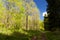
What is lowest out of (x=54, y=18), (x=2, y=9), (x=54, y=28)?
(x=54, y=28)

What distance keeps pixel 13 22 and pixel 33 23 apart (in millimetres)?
20637

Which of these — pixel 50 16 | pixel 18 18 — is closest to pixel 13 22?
pixel 18 18

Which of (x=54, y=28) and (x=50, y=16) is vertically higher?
(x=50, y=16)

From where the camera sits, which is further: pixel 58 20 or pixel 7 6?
pixel 7 6

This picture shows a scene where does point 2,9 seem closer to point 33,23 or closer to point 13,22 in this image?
point 13,22

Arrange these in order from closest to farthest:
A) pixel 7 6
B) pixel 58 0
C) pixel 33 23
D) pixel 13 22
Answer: pixel 58 0, pixel 7 6, pixel 13 22, pixel 33 23

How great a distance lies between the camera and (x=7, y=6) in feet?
142

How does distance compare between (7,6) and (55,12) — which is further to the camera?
(7,6)

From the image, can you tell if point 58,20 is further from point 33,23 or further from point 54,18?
point 33,23

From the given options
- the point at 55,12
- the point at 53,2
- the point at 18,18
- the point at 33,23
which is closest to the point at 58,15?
the point at 55,12

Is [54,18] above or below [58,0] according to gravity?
below

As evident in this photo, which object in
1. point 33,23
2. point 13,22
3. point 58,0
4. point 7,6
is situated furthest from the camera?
point 33,23

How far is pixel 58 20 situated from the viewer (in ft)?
119

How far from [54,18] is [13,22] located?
46.2ft
